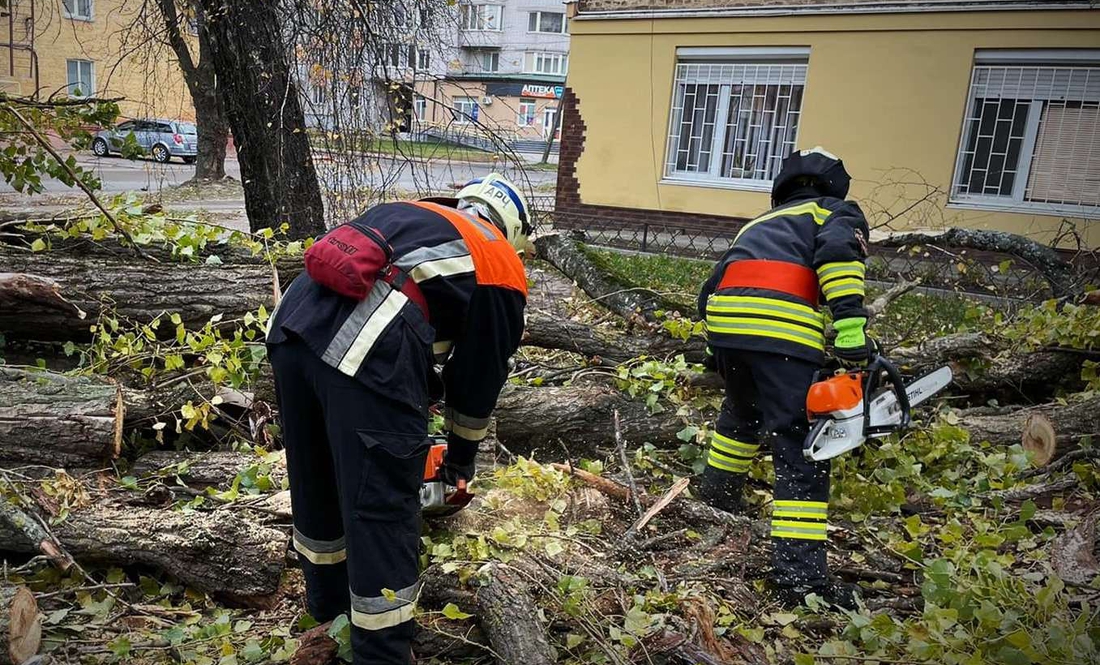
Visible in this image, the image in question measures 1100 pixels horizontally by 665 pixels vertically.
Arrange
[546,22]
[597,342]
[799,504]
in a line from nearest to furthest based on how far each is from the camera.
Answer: [799,504] → [597,342] → [546,22]

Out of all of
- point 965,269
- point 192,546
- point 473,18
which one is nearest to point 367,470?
point 192,546

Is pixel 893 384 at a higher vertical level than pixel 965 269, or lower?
lower

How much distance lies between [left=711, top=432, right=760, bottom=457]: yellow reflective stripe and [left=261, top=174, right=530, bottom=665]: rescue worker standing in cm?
157

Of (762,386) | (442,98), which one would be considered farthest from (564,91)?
(762,386)

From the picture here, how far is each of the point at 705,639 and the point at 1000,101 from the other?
32.0ft

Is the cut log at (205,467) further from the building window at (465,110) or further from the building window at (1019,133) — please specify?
the building window at (1019,133)

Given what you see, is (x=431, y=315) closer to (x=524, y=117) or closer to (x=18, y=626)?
(x=18, y=626)

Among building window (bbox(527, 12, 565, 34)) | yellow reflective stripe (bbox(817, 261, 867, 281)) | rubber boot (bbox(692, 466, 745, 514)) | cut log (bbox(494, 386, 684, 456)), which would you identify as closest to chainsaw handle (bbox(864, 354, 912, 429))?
yellow reflective stripe (bbox(817, 261, 867, 281))

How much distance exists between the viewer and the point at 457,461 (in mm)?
2525

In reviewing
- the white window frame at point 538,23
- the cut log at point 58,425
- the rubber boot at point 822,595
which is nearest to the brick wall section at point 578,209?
the cut log at point 58,425

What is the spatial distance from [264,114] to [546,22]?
39.9 meters

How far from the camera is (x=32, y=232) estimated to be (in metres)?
4.31

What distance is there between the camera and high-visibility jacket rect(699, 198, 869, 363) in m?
3.09

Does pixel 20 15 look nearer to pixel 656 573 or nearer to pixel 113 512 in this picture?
pixel 113 512
